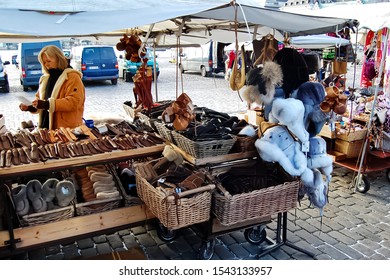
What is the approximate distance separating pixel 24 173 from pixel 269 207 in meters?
1.94

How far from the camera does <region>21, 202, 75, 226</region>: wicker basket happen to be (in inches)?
115

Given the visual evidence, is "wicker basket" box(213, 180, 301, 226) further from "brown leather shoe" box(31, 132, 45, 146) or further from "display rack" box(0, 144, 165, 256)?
"brown leather shoe" box(31, 132, 45, 146)

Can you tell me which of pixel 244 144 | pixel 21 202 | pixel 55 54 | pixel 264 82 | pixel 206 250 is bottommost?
pixel 206 250

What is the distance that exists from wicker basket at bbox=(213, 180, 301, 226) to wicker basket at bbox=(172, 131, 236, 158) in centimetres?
34

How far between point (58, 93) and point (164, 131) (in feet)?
4.50

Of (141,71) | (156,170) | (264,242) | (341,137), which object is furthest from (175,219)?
(341,137)

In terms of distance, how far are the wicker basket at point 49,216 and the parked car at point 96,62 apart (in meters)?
12.9

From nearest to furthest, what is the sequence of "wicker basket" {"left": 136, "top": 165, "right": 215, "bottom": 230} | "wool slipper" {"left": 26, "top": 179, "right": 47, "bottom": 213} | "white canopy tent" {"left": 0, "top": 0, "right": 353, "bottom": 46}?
"white canopy tent" {"left": 0, "top": 0, "right": 353, "bottom": 46}, "wicker basket" {"left": 136, "top": 165, "right": 215, "bottom": 230}, "wool slipper" {"left": 26, "top": 179, "right": 47, "bottom": 213}

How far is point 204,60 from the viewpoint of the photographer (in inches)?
728

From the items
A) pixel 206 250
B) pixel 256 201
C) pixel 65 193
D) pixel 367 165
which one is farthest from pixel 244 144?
pixel 367 165

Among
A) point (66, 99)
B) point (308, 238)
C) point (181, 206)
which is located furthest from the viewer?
point (66, 99)

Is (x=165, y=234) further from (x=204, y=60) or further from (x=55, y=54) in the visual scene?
(x=204, y=60)

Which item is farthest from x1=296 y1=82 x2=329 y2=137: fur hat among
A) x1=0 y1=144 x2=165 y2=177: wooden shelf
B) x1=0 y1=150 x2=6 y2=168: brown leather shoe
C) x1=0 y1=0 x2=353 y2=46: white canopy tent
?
x1=0 y1=150 x2=6 y2=168: brown leather shoe

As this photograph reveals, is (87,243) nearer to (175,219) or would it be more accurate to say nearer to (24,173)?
(24,173)
